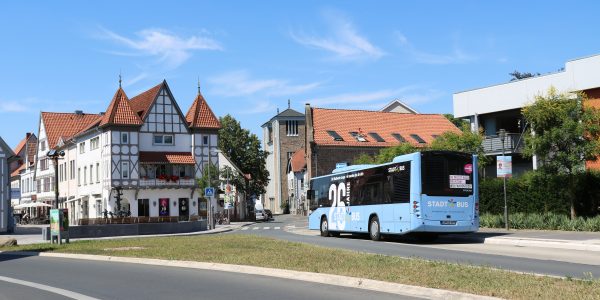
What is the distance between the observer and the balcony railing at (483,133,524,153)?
43.2m

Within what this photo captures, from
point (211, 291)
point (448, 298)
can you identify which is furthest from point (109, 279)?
point (448, 298)

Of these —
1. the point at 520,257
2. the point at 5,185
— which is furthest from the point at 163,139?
the point at 520,257

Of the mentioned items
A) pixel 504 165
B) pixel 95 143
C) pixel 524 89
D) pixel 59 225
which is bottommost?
pixel 59 225

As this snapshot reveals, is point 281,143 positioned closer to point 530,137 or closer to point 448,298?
point 530,137

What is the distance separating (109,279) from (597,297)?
383 inches

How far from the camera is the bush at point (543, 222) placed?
25806mm

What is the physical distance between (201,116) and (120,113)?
8.19 m

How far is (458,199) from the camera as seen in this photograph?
24625 mm

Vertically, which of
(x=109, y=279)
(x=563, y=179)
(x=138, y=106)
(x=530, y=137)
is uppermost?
(x=138, y=106)

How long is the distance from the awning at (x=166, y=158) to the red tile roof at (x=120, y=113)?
3.07m

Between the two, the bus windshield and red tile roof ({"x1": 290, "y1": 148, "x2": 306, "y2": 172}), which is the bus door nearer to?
the bus windshield

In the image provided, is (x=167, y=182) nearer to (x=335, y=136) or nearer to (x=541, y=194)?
(x=335, y=136)

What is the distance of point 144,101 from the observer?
213 ft

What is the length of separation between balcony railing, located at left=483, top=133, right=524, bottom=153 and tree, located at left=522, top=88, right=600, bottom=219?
1477cm
